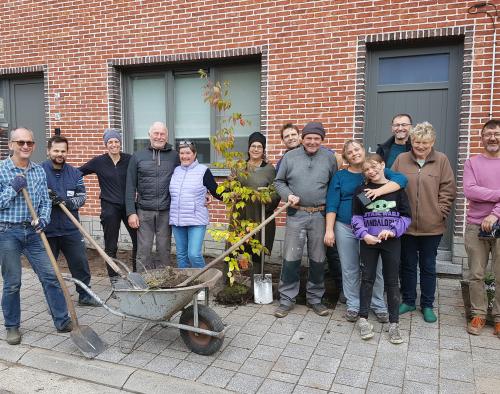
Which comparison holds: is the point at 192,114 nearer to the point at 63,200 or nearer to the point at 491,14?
the point at 63,200

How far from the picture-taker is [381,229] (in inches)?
149

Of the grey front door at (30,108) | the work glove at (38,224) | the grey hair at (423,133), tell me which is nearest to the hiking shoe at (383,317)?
the grey hair at (423,133)

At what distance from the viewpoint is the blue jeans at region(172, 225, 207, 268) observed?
457 cm

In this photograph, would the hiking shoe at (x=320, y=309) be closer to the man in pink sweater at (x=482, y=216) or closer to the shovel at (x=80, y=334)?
the man in pink sweater at (x=482, y=216)

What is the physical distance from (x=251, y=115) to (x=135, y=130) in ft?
7.09

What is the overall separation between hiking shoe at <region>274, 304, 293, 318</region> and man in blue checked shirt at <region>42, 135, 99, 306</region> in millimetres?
2165

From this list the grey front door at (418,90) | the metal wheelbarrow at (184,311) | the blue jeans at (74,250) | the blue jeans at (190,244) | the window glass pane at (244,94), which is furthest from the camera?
the window glass pane at (244,94)

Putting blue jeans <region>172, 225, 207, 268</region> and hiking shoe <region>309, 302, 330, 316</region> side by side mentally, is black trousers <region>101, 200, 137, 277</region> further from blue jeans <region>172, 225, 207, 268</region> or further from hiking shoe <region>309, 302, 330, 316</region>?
hiking shoe <region>309, 302, 330, 316</region>

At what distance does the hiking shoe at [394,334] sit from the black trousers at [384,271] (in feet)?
0.14

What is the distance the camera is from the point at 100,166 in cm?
492

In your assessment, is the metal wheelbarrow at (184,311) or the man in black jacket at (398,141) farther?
the man in black jacket at (398,141)

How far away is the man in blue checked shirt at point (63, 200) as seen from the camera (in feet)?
14.2

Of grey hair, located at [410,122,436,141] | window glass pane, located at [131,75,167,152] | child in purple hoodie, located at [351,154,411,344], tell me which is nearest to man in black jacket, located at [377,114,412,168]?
grey hair, located at [410,122,436,141]

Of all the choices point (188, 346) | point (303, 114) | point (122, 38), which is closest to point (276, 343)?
point (188, 346)
